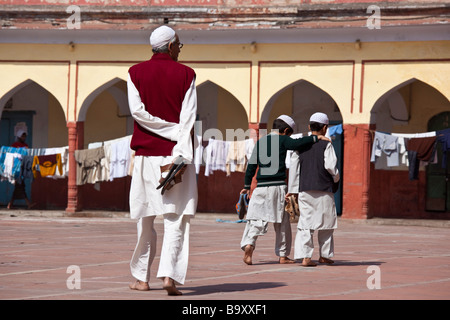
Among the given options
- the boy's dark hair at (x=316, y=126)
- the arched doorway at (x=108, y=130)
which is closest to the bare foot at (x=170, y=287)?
the boy's dark hair at (x=316, y=126)

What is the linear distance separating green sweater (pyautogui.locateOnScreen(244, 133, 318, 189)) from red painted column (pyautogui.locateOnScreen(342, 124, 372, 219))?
10.1m

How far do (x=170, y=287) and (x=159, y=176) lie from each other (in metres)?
0.84

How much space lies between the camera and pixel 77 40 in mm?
21422

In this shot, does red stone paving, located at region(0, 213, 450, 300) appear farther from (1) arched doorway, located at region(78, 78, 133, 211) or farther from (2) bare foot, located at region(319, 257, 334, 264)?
(1) arched doorway, located at region(78, 78, 133, 211)

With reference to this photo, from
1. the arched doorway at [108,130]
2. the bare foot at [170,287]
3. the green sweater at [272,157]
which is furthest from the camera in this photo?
the arched doorway at [108,130]

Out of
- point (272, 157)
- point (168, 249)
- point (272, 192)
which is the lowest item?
point (168, 249)

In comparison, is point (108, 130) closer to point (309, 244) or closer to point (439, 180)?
point (439, 180)

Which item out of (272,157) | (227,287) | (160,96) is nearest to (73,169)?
(272,157)

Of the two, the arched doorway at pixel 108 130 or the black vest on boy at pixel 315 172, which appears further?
the arched doorway at pixel 108 130

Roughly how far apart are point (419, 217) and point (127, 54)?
24.8 feet

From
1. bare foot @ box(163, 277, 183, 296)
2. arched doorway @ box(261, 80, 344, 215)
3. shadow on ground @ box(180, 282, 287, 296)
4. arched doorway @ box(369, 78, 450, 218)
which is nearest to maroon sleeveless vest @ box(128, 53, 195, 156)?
bare foot @ box(163, 277, 183, 296)

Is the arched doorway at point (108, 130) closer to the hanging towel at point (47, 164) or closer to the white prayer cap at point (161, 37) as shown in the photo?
the hanging towel at point (47, 164)

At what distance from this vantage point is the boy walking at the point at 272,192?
10.1m

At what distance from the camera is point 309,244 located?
32.3 feet
